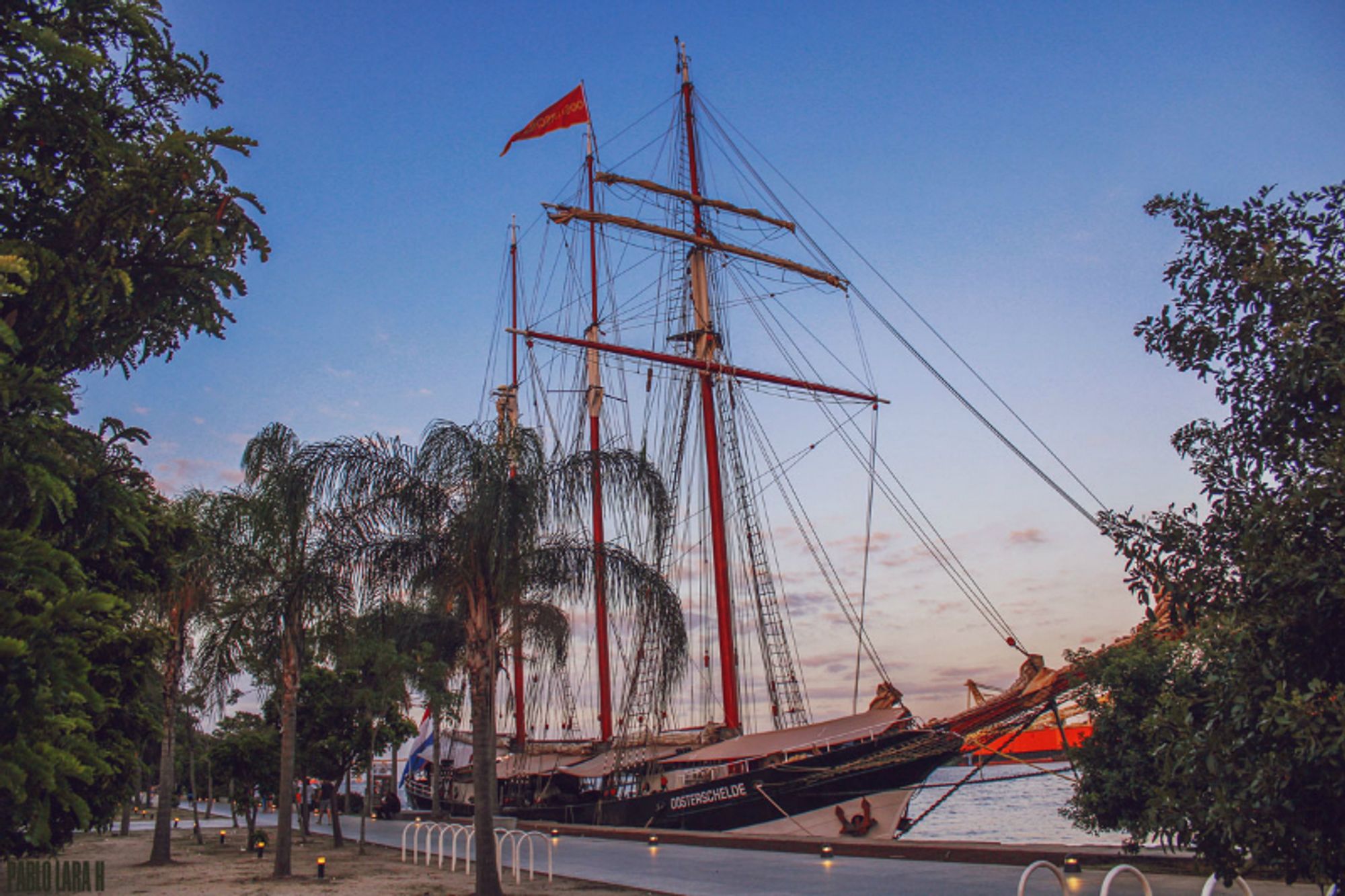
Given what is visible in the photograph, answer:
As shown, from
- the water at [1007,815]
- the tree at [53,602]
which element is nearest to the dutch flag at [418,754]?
the water at [1007,815]

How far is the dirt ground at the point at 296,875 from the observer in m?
14.7

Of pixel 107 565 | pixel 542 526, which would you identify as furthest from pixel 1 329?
pixel 542 526

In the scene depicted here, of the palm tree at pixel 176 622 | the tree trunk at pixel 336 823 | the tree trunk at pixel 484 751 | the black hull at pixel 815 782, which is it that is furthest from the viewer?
the tree trunk at pixel 336 823

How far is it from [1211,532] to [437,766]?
36.6 metres

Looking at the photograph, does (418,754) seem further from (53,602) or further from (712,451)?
(53,602)

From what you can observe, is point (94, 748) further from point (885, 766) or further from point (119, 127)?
point (885, 766)

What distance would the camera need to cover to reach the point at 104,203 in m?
7.38

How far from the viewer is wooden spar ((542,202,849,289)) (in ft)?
113

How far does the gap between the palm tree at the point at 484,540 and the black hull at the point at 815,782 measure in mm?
10848

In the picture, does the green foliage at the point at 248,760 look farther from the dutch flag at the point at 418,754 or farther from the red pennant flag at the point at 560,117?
the dutch flag at the point at 418,754

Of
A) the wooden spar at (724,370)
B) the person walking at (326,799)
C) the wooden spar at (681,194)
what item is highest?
the wooden spar at (681,194)

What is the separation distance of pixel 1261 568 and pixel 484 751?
11.0 metres

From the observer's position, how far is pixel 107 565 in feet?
32.5

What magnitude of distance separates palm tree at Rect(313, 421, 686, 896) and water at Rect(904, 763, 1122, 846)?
7037 millimetres
